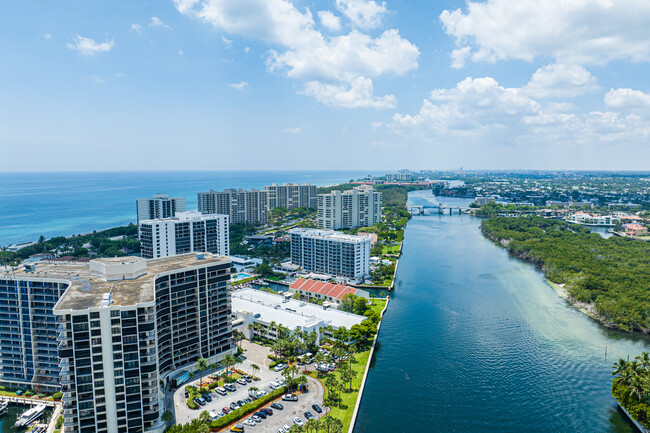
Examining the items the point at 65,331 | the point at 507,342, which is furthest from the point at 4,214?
the point at 507,342

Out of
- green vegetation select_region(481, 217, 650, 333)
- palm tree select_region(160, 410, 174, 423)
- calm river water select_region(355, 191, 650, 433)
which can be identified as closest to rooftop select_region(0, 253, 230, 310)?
palm tree select_region(160, 410, 174, 423)

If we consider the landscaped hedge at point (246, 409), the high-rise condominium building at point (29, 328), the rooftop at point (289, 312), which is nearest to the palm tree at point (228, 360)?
the landscaped hedge at point (246, 409)

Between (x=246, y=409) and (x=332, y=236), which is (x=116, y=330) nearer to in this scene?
(x=246, y=409)

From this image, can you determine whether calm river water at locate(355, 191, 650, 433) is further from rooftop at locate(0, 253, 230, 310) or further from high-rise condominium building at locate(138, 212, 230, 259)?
high-rise condominium building at locate(138, 212, 230, 259)

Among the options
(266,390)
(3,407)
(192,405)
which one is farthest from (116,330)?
(3,407)

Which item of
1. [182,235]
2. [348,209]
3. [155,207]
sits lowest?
Result: [348,209]

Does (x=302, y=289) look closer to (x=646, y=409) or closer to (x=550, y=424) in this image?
(x=550, y=424)

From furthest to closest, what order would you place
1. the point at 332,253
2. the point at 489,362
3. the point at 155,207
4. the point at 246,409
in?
the point at 155,207
the point at 332,253
the point at 489,362
the point at 246,409
